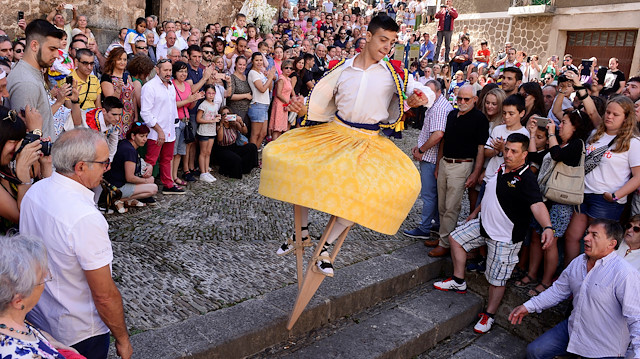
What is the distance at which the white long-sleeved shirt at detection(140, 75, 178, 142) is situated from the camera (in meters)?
6.84

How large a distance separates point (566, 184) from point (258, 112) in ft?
18.7

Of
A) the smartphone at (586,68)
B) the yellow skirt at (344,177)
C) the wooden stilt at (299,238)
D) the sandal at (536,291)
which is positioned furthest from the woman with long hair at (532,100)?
the smartphone at (586,68)

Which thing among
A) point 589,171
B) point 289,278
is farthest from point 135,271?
point 589,171

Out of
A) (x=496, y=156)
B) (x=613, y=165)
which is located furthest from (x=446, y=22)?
(x=613, y=165)

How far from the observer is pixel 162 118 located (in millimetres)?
7023

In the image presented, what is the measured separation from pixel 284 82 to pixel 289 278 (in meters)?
5.40

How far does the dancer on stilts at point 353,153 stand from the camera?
3.46m

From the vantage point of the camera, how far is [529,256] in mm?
5609

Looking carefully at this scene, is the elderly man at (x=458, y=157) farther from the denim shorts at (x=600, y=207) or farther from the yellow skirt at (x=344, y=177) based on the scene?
the yellow skirt at (x=344, y=177)

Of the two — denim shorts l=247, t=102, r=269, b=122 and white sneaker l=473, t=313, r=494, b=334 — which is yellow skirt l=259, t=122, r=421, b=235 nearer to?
white sneaker l=473, t=313, r=494, b=334

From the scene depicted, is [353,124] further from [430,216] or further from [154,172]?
[154,172]

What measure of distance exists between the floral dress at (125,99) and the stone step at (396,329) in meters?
3.89

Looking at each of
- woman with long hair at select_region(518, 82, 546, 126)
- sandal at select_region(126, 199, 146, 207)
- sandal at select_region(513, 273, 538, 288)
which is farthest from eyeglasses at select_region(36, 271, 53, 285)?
woman with long hair at select_region(518, 82, 546, 126)

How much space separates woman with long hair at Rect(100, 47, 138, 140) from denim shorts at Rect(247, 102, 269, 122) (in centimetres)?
253
